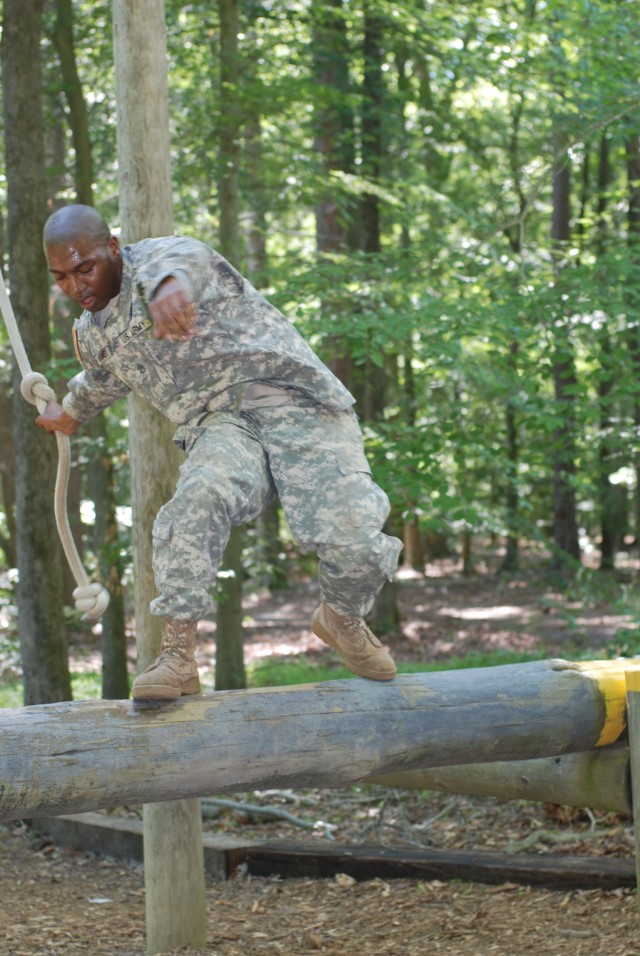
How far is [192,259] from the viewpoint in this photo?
11.0 feet

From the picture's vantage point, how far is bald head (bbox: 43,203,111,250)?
3330mm

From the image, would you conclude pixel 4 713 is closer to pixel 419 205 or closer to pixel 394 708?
pixel 394 708

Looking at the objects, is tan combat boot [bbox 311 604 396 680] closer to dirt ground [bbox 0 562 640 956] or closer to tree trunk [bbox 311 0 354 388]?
dirt ground [bbox 0 562 640 956]

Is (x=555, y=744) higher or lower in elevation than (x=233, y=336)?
lower

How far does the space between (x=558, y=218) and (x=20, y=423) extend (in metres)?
10.8

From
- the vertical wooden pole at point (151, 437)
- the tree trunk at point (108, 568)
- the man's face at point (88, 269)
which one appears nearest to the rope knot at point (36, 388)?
the man's face at point (88, 269)

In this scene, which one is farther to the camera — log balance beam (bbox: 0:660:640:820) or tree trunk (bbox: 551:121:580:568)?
tree trunk (bbox: 551:121:580:568)

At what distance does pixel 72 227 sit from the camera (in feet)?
11.0

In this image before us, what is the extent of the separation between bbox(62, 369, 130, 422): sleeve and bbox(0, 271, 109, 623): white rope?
0.09 metres

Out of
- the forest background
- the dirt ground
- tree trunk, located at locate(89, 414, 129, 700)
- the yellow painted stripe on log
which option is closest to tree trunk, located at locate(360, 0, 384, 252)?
the forest background

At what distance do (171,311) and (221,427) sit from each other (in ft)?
2.00

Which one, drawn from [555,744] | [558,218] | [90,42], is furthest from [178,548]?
[558,218]

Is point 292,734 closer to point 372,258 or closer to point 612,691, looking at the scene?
point 612,691

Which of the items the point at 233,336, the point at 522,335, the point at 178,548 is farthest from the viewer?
the point at 522,335
